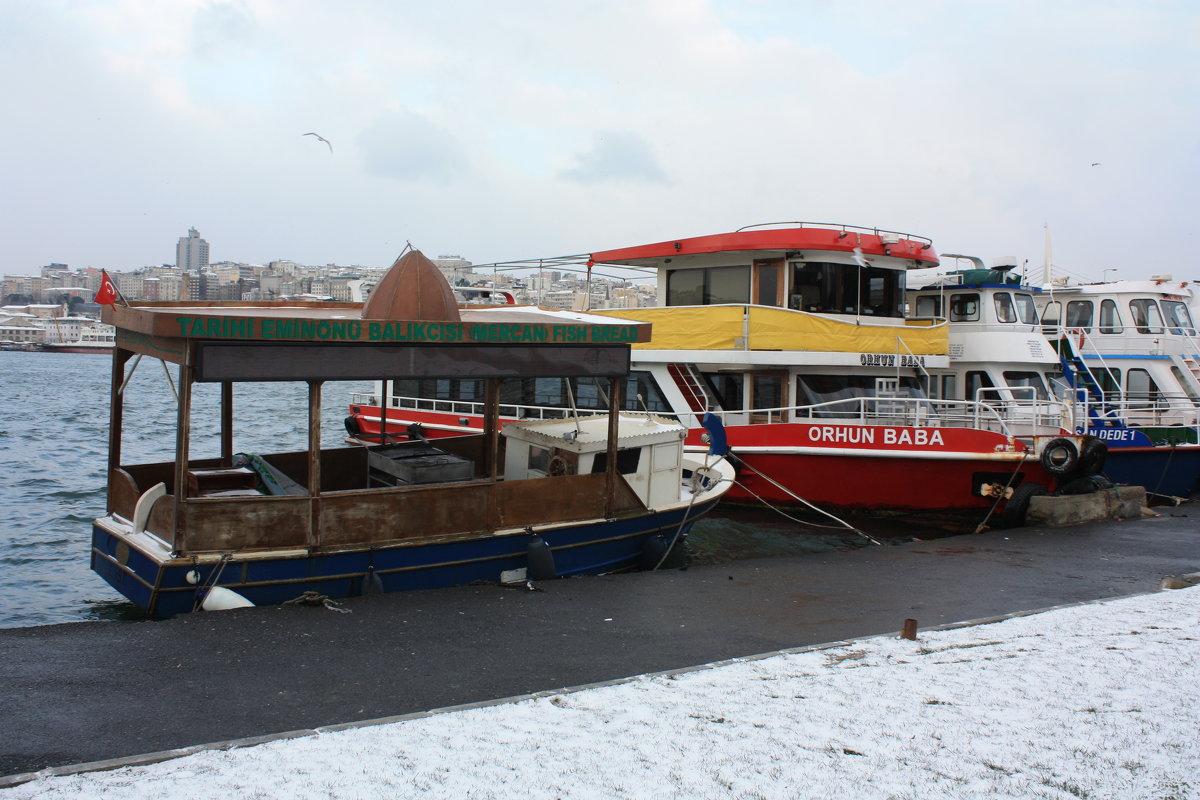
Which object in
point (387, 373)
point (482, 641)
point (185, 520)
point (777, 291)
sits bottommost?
point (482, 641)

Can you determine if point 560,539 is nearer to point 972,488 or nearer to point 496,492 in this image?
point 496,492

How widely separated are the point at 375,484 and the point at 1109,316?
699 inches

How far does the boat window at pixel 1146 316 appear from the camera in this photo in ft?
66.7

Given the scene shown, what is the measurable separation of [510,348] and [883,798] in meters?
6.05

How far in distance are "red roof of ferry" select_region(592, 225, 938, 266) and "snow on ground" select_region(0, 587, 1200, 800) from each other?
36.1ft

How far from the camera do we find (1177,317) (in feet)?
68.0

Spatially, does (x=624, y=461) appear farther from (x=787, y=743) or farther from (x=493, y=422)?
(x=787, y=743)

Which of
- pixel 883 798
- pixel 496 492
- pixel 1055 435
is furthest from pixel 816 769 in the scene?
pixel 1055 435

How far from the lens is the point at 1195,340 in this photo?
68.0ft

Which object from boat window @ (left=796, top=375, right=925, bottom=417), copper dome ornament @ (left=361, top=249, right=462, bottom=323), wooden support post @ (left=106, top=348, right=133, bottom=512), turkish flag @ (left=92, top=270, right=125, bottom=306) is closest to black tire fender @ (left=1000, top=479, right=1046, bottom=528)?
boat window @ (left=796, top=375, right=925, bottom=417)

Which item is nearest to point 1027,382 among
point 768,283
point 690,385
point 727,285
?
point 768,283

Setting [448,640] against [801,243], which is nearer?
[448,640]

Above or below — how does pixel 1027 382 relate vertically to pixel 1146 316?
below

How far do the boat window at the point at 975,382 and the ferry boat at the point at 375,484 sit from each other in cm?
941
